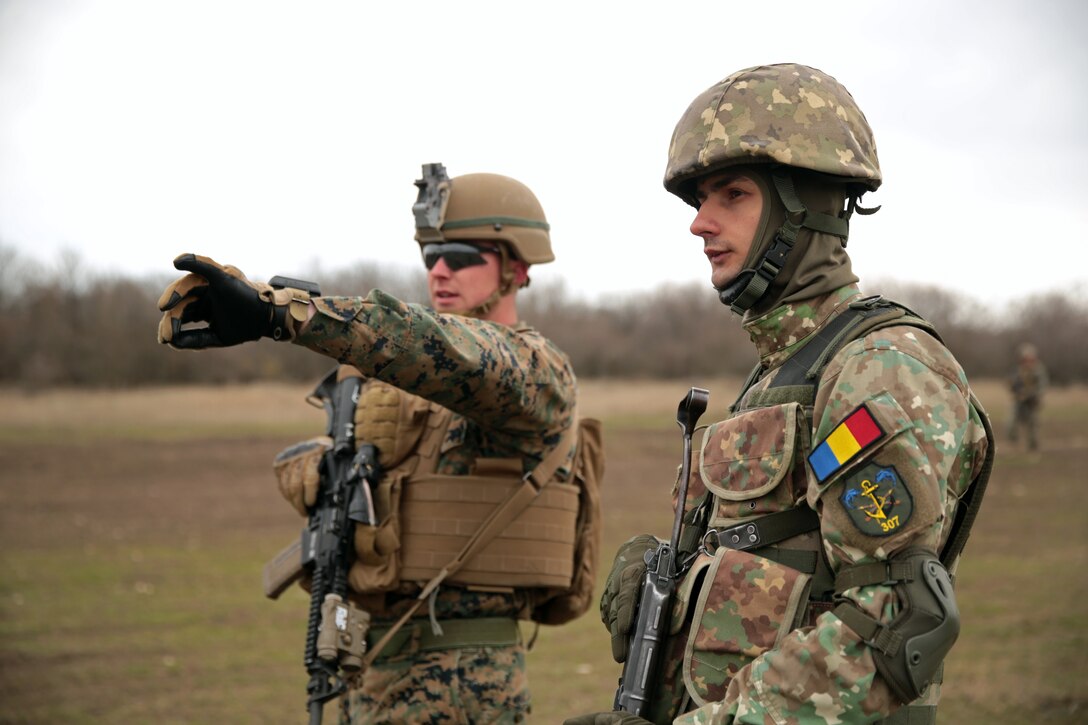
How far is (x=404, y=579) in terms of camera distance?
15.2 ft

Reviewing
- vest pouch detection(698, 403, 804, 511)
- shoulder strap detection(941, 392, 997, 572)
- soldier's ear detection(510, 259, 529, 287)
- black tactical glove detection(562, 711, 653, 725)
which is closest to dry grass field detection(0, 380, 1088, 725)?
soldier's ear detection(510, 259, 529, 287)

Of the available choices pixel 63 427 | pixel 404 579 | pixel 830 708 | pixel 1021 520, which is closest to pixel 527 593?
Result: pixel 404 579

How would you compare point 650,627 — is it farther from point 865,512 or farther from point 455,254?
point 455,254

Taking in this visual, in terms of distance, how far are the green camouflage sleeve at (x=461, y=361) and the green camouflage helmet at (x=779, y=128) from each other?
3.04ft

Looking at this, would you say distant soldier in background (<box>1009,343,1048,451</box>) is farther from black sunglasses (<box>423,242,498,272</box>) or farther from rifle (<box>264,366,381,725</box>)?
rifle (<box>264,366,381,725</box>)

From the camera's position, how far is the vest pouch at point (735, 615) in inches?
106

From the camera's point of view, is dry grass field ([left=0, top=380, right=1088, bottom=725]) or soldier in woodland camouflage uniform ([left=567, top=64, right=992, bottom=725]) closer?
soldier in woodland camouflage uniform ([left=567, top=64, right=992, bottom=725])

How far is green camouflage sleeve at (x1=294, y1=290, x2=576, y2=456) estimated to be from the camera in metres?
3.44

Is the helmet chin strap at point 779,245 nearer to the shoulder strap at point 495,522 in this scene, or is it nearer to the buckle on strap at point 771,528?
the buckle on strap at point 771,528

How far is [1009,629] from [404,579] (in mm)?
7654

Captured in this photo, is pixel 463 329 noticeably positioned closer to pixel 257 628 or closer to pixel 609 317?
pixel 257 628

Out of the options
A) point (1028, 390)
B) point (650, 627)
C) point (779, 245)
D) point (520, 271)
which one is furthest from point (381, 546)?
point (1028, 390)

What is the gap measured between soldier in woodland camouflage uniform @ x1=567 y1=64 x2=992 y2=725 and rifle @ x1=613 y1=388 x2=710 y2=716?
4cm

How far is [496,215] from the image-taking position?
5.13 metres
